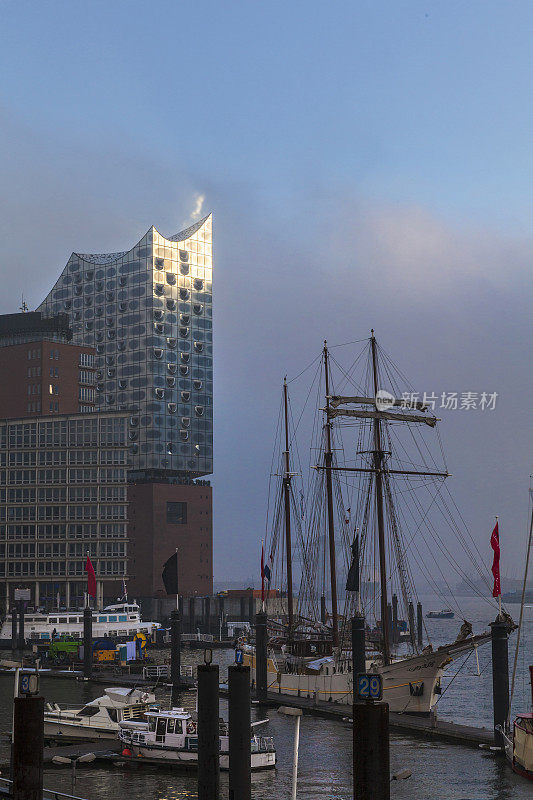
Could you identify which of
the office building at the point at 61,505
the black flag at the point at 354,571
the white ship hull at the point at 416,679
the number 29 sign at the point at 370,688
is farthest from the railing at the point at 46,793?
the office building at the point at 61,505

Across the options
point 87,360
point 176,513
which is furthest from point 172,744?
point 87,360

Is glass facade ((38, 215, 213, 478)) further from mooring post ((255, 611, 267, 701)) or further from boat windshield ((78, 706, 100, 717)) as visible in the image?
boat windshield ((78, 706, 100, 717))

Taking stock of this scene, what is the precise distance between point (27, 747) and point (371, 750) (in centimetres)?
945

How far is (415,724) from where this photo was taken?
60250mm

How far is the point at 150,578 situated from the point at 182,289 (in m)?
56.3

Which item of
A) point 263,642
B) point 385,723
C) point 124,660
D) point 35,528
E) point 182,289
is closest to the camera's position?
point 385,723

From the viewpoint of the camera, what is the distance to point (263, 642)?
75.4 metres

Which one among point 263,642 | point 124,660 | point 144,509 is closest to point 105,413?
point 144,509

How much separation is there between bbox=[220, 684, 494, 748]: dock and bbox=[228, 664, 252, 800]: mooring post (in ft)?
87.8

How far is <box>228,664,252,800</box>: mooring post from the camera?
30.3m

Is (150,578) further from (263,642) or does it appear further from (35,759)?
(35,759)

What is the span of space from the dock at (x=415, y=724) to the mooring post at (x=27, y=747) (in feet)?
107

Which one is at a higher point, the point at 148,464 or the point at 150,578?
the point at 148,464

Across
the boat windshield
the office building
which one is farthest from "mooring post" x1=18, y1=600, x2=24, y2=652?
the boat windshield
